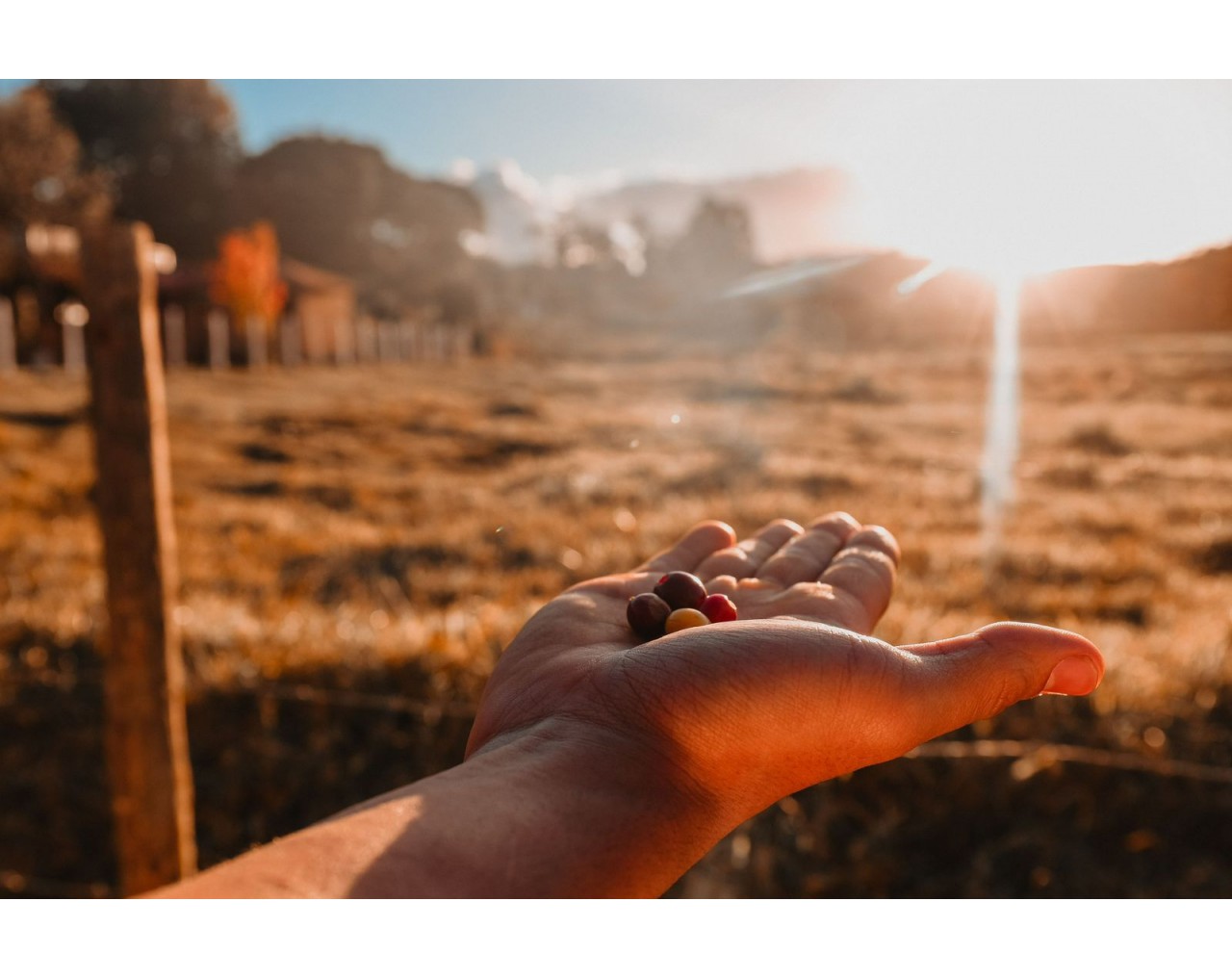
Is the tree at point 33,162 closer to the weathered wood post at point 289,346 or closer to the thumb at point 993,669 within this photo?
the weathered wood post at point 289,346

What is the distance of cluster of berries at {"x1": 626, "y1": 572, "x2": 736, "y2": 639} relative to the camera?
78.9 inches

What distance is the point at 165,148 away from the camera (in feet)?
97.7

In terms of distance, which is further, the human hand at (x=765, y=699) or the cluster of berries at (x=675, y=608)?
the cluster of berries at (x=675, y=608)

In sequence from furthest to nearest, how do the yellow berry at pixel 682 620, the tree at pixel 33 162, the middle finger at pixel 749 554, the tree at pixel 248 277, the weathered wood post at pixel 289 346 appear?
the tree at pixel 248 277, the weathered wood post at pixel 289 346, the tree at pixel 33 162, the middle finger at pixel 749 554, the yellow berry at pixel 682 620

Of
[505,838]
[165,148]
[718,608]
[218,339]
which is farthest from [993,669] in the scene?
[165,148]

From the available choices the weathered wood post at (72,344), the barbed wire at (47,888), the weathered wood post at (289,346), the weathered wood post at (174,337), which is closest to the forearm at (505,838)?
the barbed wire at (47,888)

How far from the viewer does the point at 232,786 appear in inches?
162

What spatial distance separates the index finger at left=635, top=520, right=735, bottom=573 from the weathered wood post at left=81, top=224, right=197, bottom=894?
186 centimetres

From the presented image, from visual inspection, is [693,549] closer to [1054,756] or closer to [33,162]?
[1054,756]

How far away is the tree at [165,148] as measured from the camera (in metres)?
26.4
